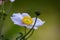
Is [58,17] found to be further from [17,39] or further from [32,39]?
[17,39]

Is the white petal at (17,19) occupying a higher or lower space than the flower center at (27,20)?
higher

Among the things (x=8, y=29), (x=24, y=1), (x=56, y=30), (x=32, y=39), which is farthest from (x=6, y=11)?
(x=56, y=30)

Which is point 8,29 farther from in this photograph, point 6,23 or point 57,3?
point 57,3

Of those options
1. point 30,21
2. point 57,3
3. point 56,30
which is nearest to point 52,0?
point 57,3

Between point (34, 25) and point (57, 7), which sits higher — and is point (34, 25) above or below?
above

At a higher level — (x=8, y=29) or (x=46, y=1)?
(x=8, y=29)

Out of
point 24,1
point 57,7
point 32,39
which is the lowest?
point 57,7

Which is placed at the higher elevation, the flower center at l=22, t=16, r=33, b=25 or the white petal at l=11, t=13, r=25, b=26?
the white petal at l=11, t=13, r=25, b=26

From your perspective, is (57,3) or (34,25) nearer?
(34,25)

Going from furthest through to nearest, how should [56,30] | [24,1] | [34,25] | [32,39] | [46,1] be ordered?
[46,1] < [56,30] < [24,1] < [32,39] < [34,25]

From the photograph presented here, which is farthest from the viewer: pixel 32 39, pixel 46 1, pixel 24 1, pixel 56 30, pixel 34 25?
pixel 46 1
